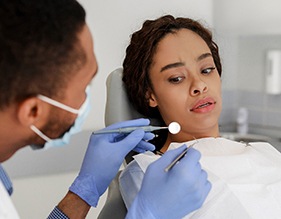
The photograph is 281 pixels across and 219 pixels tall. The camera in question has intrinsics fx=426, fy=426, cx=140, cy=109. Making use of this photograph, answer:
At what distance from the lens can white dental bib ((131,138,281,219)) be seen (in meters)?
1.21

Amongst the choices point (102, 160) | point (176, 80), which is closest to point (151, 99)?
point (176, 80)

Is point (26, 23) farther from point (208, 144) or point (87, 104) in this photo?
point (208, 144)

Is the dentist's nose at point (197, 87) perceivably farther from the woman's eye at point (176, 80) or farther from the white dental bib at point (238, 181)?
the white dental bib at point (238, 181)

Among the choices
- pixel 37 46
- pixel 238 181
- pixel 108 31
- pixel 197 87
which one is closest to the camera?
pixel 37 46

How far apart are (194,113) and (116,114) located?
10.7 inches

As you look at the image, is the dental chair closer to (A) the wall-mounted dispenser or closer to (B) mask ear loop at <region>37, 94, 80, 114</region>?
(B) mask ear loop at <region>37, 94, 80, 114</region>

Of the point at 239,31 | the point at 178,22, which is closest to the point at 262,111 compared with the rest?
the point at 239,31

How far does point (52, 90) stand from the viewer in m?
0.89

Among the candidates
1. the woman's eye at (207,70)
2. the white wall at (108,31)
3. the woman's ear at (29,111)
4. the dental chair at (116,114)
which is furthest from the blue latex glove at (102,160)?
the white wall at (108,31)

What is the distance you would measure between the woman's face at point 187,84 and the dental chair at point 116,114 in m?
0.11

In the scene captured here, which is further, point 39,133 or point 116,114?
point 116,114

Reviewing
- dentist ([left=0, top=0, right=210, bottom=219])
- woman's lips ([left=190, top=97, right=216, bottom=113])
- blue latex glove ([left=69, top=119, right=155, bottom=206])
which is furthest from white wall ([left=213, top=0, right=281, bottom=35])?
dentist ([left=0, top=0, right=210, bottom=219])

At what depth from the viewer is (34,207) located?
2174mm

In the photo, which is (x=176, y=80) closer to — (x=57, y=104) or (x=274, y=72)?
(x=57, y=104)
